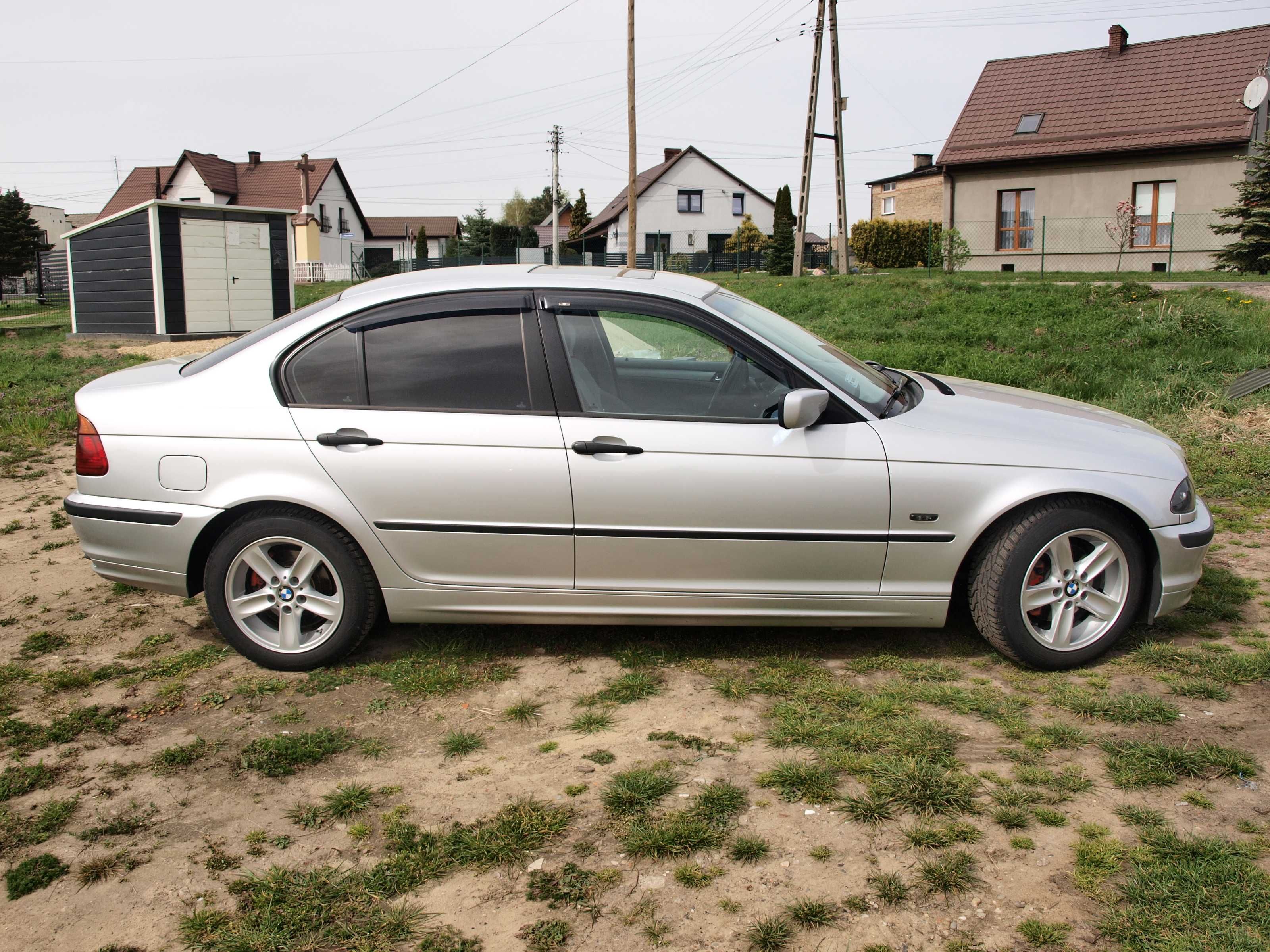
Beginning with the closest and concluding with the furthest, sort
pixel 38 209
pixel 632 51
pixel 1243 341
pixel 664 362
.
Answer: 1. pixel 664 362
2. pixel 1243 341
3. pixel 632 51
4. pixel 38 209

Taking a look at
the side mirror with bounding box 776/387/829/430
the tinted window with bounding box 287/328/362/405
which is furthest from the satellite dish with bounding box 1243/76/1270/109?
the tinted window with bounding box 287/328/362/405

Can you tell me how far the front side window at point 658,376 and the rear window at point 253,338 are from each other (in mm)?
1079

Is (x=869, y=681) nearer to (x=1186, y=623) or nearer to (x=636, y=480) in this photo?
(x=636, y=480)

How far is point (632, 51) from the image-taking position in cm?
2612

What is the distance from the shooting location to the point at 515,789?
10.8ft

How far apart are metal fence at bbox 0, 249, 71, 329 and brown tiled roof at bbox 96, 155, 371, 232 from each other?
6598 millimetres

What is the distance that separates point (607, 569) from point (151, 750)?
1.78 m

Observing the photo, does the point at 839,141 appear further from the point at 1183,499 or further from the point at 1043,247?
the point at 1183,499

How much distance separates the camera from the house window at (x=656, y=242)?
54875 millimetres

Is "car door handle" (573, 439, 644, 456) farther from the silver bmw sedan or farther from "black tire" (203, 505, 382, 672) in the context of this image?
"black tire" (203, 505, 382, 672)

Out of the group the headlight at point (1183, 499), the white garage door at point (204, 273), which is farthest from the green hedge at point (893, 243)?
the headlight at point (1183, 499)

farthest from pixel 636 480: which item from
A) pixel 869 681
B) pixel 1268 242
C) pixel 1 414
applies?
pixel 1268 242

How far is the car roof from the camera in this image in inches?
168

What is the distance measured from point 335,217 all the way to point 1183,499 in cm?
6173
